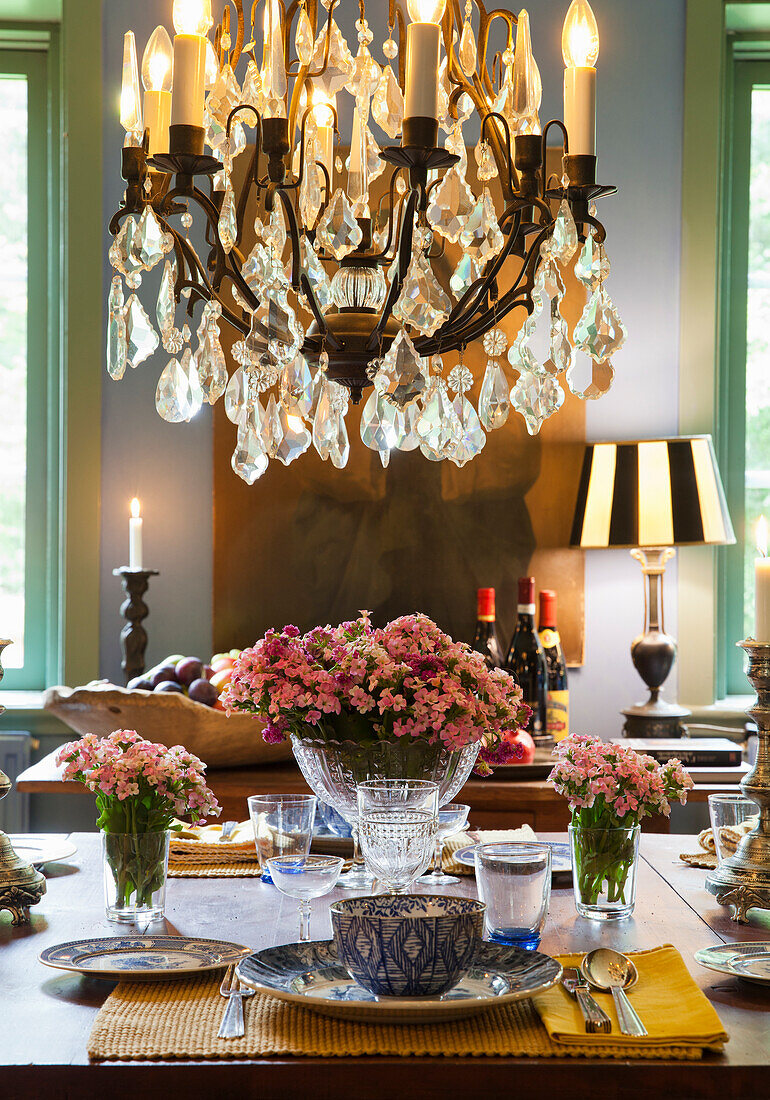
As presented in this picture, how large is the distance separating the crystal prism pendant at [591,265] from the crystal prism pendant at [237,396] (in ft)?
1.43

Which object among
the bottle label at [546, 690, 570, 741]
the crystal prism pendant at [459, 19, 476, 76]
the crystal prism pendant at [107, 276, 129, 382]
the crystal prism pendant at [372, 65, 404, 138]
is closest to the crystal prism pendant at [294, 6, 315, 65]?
the crystal prism pendant at [372, 65, 404, 138]

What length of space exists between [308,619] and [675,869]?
1327 millimetres

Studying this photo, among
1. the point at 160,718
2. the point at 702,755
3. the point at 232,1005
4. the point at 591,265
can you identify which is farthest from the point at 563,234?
the point at 702,755

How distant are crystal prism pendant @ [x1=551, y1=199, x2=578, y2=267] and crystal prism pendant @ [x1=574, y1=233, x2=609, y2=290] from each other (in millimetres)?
19

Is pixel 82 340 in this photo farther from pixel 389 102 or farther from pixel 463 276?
pixel 463 276

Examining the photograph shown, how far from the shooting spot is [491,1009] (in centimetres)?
103

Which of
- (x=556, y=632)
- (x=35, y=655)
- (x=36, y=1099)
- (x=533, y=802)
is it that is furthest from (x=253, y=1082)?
(x=35, y=655)

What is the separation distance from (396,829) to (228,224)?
0.78 m

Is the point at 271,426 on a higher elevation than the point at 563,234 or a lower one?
lower

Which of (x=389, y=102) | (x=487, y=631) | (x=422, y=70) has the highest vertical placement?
(x=389, y=102)

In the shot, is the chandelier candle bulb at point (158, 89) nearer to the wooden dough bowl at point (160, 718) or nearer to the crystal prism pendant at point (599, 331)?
the crystal prism pendant at point (599, 331)

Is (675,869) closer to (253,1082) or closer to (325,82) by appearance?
(253,1082)

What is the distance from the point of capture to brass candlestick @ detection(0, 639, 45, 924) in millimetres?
1314

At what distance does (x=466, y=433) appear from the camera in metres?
1.62
